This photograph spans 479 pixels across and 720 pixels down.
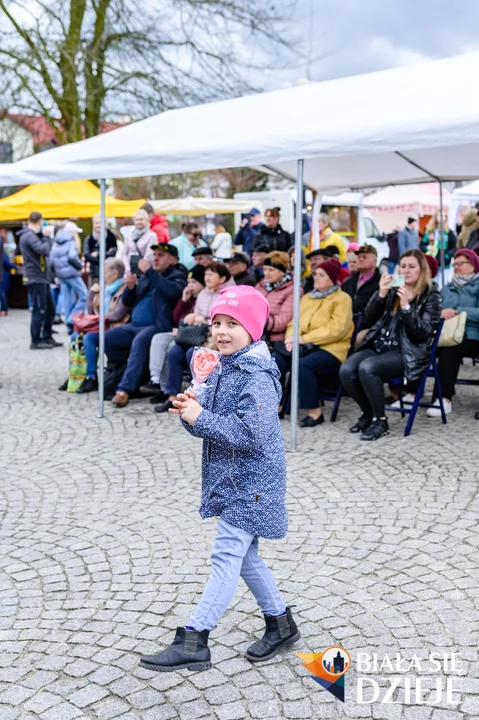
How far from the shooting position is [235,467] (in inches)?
120

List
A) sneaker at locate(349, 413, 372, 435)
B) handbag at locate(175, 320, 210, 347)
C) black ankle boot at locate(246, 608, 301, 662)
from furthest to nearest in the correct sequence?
handbag at locate(175, 320, 210, 347)
sneaker at locate(349, 413, 372, 435)
black ankle boot at locate(246, 608, 301, 662)

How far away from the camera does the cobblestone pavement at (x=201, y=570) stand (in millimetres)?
2979

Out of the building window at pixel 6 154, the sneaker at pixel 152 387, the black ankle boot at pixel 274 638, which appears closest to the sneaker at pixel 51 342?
the sneaker at pixel 152 387

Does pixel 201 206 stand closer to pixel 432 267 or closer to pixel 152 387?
pixel 152 387

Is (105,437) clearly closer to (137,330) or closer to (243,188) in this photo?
(137,330)

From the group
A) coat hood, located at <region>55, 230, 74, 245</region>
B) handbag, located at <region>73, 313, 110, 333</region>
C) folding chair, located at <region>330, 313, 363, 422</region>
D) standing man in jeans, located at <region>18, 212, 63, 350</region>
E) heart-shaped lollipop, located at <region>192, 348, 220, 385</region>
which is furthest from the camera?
coat hood, located at <region>55, 230, 74, 245</region>

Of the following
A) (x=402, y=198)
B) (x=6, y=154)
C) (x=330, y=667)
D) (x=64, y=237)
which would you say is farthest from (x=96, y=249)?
(x=6, y=154)

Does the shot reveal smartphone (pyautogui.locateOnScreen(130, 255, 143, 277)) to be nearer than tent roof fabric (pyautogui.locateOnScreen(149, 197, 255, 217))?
Yes

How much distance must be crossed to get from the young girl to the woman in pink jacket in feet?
14.5

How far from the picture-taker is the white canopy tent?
5652mm

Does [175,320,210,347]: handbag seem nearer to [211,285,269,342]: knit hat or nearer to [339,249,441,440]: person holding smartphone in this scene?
[339,249,441,440]: person holding smartphone

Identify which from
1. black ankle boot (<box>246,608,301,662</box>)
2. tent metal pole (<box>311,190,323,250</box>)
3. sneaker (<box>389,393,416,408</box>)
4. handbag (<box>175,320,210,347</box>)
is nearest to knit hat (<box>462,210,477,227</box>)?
tent metal pole (<box>311,190,323,250</box>)

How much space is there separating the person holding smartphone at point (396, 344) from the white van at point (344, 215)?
48.3 feet

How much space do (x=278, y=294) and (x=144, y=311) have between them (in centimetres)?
162
